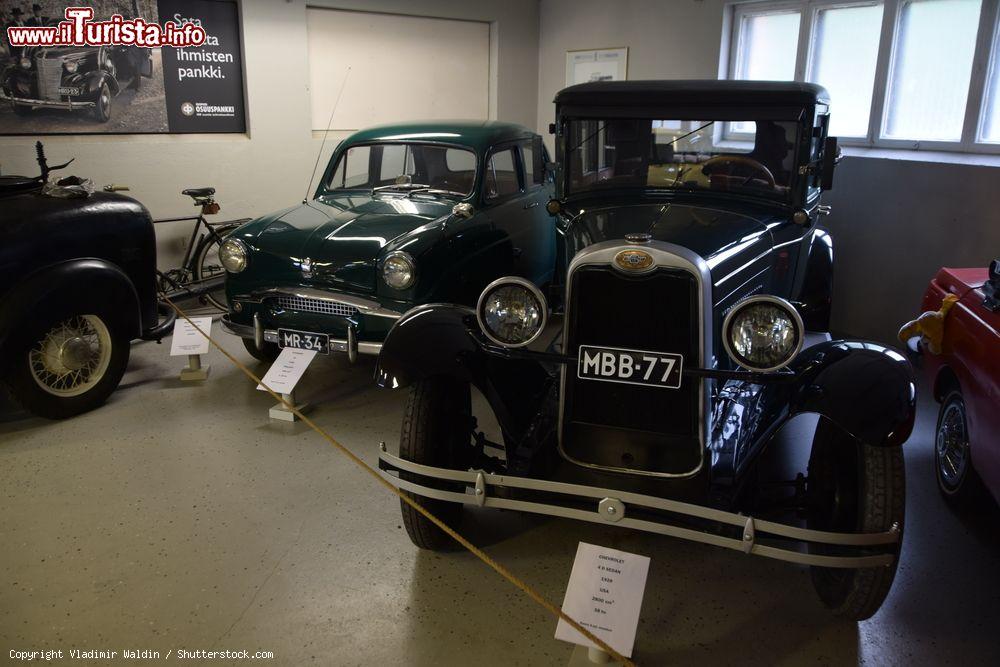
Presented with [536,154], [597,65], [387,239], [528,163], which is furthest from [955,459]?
[597,65]

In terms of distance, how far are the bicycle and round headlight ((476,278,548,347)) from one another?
13.0 ft

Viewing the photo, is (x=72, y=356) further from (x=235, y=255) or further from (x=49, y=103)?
(x=49, y=103)

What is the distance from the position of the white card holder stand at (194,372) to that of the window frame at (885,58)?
503 cm

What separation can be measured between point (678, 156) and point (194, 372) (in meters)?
3.18

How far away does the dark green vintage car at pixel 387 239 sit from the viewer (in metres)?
4.21

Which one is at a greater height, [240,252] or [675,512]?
A: [240,252]

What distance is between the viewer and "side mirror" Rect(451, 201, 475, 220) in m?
4.60

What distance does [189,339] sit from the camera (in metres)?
4.71

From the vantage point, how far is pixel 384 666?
236 cm

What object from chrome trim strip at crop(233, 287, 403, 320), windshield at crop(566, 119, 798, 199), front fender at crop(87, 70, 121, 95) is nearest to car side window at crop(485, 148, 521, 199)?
chrome trim strip at crop(233, 287, 403, 320)

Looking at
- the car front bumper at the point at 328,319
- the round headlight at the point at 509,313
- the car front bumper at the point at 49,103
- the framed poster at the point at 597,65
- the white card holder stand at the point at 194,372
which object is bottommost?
the white card holder stand at the point at 194,372

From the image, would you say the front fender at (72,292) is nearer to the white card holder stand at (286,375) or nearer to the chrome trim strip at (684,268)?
the white card holder stand at (286,375)

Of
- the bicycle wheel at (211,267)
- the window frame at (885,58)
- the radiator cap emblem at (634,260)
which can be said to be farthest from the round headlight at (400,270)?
the window frame at (885,58)

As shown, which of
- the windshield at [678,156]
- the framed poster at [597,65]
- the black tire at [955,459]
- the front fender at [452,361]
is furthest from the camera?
the framed poster at [597,65]
